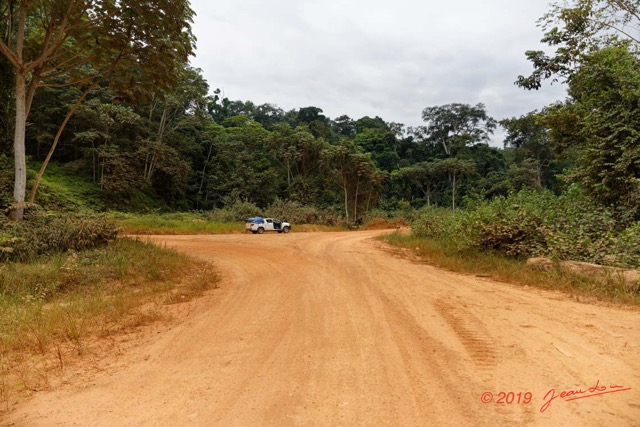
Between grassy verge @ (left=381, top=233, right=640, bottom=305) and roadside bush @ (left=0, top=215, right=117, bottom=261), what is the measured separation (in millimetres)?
9342

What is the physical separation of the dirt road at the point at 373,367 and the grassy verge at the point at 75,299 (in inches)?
26.0

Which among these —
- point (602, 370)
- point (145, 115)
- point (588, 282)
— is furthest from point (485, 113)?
point (602, 370)

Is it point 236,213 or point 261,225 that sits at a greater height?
point 236,213

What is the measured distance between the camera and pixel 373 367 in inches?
142

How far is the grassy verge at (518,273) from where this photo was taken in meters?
6.37

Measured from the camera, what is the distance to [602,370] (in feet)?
11.5

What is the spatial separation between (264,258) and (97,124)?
25.7 meters

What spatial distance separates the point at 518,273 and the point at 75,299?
349 inches

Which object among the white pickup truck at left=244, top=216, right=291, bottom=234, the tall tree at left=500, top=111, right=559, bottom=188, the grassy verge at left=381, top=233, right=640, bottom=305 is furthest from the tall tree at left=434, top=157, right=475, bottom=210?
the grassy verge at left=381, top=233, right=640, bottom=305

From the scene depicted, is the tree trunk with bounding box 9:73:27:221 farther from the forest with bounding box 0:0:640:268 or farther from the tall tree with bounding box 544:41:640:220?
the tall tree with bounding box 544:41:640:220

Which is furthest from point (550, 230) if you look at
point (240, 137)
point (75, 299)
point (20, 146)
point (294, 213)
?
point (240, 137)

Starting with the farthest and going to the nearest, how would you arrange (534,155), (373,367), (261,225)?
(534,155) < (261,225) < (373,367)

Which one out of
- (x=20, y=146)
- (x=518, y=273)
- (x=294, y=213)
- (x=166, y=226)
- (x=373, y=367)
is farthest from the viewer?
(x=294, y=213)

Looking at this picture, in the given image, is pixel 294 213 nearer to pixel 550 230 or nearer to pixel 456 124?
pixel 550 230
